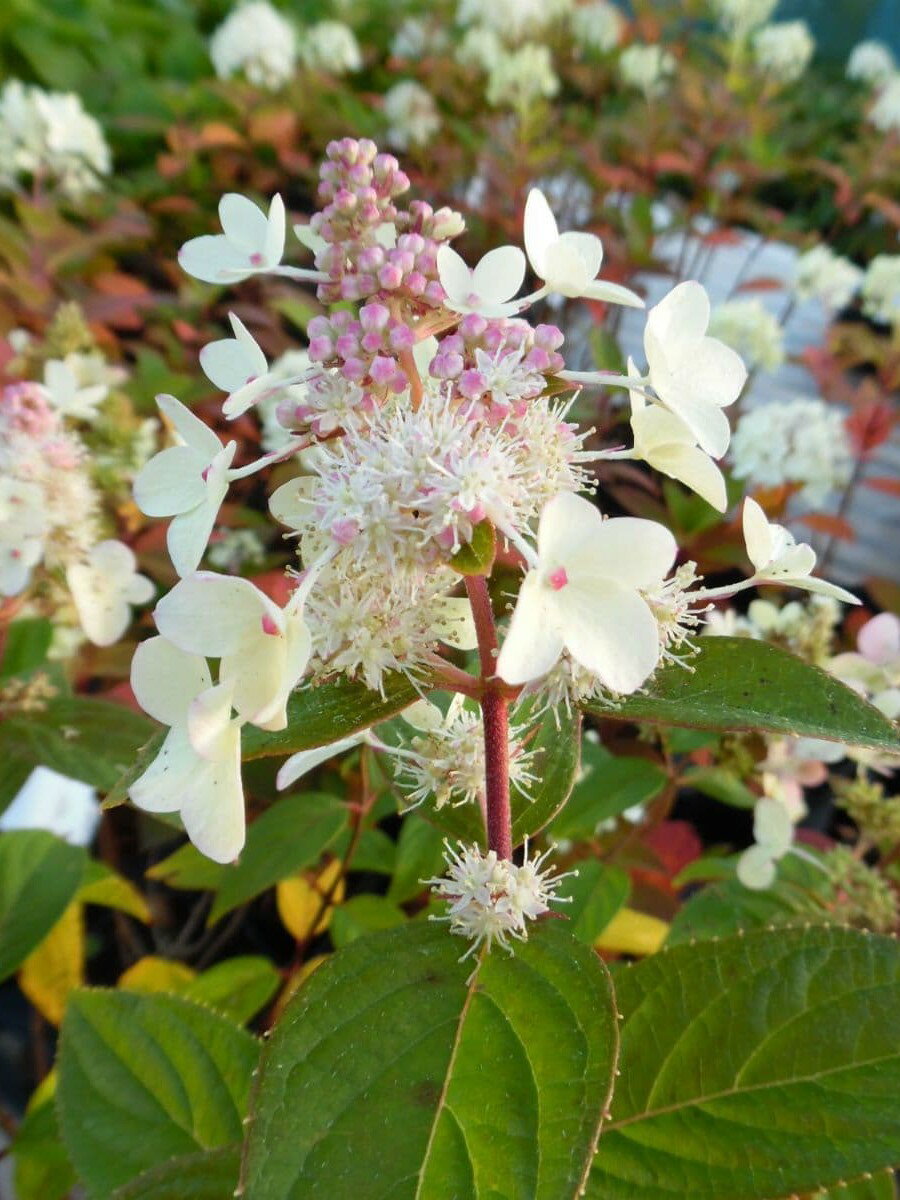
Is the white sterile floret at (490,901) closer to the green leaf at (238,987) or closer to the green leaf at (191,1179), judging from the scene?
the green leaf at (191,1179)

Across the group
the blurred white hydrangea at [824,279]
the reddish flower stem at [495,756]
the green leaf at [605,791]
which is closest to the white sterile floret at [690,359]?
the reddish flower stem at [495,756]

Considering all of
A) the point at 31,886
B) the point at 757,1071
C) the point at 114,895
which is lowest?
the point at 114,895

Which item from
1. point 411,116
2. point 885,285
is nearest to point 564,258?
point 885,285

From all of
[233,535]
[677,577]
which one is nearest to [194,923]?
[233,535]

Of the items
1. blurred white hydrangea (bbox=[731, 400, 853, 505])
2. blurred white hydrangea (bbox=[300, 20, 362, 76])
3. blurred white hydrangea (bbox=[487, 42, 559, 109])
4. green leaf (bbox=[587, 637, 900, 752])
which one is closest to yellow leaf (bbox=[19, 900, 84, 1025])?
green leaf (bbox=[587, 637, 900, 752])

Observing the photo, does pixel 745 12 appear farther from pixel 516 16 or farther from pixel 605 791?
pixel 605 791

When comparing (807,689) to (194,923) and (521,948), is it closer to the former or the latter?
(521,948)

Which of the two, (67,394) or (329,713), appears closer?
(329,713)
